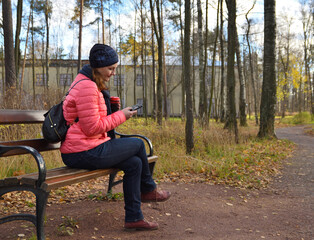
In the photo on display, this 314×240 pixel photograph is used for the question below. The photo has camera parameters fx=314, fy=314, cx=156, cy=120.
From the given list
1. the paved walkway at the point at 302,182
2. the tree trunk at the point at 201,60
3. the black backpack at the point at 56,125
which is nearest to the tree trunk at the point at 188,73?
the paved walkway at the point at 302,182

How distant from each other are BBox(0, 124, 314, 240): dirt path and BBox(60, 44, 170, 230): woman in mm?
329

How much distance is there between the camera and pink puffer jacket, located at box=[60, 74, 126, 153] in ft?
9.34

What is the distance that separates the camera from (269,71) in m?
11.2

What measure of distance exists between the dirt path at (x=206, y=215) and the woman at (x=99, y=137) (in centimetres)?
33

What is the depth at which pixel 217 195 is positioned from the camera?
4832 millimetres

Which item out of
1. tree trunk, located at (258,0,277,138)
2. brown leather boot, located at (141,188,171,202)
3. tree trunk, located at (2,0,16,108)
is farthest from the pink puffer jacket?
tree trunk, located at (258,0,277,138)

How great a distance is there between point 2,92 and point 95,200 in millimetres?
5275

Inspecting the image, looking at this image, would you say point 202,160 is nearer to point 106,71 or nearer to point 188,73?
point 188,73

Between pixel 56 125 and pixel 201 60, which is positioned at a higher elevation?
pixel 201 60

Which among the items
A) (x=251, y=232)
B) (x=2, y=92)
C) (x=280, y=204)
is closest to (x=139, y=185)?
(x=251, y=232)

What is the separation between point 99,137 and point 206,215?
67.9 inches

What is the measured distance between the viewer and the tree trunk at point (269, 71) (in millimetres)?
11094

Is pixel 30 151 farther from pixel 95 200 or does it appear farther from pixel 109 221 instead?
pixel 95 200

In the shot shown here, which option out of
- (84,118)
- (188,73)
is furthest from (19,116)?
(188,73)
